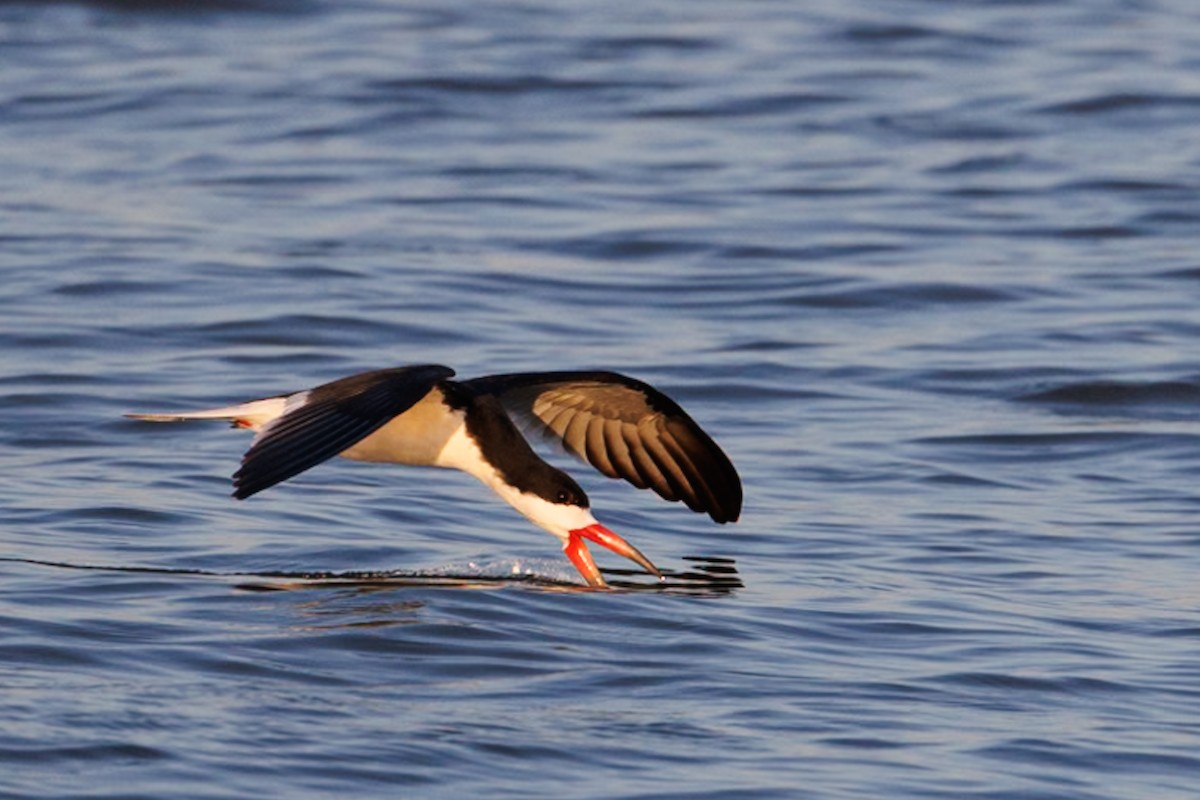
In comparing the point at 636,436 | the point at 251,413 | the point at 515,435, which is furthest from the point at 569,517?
the point at 251,413

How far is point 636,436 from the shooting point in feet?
29.5

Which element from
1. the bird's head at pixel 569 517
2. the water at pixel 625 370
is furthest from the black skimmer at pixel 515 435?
the water at pixel 625 370

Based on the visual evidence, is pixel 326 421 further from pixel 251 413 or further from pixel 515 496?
pixel 515 496

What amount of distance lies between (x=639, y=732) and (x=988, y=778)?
0.90m

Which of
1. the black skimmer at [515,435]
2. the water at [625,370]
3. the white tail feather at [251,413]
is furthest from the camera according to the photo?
the white tail feather at [251,413]

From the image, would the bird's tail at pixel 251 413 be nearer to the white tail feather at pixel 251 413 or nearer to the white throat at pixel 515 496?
the white tail feather at pixel 251 413

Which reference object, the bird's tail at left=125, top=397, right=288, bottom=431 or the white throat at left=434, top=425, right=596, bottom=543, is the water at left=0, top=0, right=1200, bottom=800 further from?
the bird's tail at left=125, top=397, right=288, bottom=431

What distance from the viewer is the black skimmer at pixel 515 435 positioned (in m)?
7.71

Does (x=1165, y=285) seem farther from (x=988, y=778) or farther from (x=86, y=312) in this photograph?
(x=988, y=778)

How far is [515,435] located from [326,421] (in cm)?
100

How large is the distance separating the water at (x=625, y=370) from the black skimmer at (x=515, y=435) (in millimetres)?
282

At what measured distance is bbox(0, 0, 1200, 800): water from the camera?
21.6 feet

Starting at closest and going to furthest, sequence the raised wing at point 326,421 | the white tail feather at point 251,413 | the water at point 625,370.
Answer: the water at point 625,370, the raised wing at point 326,421, the white tail feather at point 251,413

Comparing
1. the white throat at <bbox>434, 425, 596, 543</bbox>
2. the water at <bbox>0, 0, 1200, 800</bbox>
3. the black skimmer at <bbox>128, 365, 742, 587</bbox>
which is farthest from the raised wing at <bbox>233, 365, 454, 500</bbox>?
the water at <bbox>0, 0, 1200, 800</bbox>
